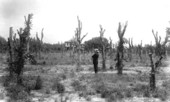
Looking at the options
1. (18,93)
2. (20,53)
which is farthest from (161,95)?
(20,53)

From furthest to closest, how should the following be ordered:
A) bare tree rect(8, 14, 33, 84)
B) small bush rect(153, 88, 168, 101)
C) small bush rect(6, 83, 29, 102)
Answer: bare tree rect(8, 14, 33, 84), small bush rect(153, 88, 168, 101), small bush rect(6, 83, 29, 102)

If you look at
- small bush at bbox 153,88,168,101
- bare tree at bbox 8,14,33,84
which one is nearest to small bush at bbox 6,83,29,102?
bare tree at bbox 8,14,33,84

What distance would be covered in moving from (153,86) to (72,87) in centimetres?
412

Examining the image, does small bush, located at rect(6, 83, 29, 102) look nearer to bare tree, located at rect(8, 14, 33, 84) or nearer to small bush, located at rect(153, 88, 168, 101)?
bare tree, located at rect(8, 14, 33, 84)

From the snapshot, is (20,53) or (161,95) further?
(20,53)

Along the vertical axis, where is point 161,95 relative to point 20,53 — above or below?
below

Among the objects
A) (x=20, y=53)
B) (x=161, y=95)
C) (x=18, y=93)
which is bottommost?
(x=161, y=95)

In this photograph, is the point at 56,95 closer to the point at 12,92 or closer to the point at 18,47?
the point at 12,92

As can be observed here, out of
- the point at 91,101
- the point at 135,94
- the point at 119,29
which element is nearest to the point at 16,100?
the point at 91,101

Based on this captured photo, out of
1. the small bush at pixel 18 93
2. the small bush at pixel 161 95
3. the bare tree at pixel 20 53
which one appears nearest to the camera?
the small bush at pixel 18 93

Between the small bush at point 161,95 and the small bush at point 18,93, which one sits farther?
the small bush at point 161,95

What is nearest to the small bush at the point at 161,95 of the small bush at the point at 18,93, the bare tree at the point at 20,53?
the small bush at the point at 18,93

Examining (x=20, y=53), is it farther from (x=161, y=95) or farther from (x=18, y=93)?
(x=161, y=95)

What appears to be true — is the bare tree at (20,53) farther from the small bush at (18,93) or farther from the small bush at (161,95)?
the small bush at (161,95)
